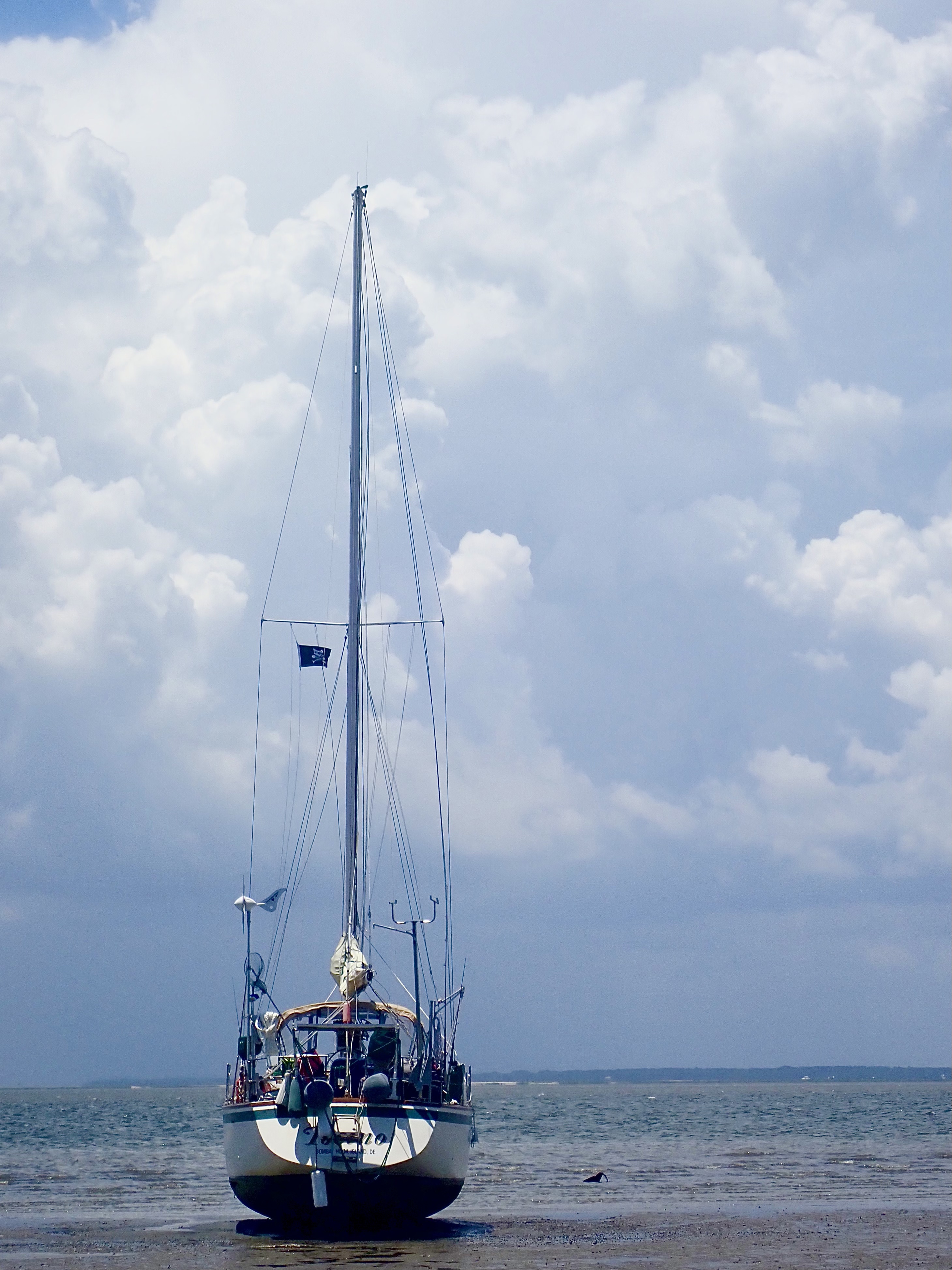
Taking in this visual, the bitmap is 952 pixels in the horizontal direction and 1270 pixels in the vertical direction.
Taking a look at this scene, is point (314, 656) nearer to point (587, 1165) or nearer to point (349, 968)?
point (349, 968)

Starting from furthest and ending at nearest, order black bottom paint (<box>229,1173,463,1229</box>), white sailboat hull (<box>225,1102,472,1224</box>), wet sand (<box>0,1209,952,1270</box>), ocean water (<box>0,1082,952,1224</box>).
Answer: ocean water (<box>0,1082,952,1224</box>), black bottom paint (<box>229,1173,463,1229</box>), white sailboat hull (<box>225,1102,472,1224</box>), wet sand (<box>0,1209,952,1270</box>)

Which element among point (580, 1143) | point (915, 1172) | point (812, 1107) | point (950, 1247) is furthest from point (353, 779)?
point (812, 1107)

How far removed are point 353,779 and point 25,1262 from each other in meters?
12.7

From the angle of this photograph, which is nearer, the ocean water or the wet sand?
the wet sand

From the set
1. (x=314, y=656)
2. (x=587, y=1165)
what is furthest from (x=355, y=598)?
(x=587, y=1165)

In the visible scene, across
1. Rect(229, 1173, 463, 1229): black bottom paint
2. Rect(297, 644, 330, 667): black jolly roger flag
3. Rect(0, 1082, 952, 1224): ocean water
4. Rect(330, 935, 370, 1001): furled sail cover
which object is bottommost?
Rect(0, 1082, 952, 1224): ocean water

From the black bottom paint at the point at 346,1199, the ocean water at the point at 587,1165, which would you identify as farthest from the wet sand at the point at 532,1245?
the ocean water at the point at 587,1165

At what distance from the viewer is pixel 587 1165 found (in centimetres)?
5728

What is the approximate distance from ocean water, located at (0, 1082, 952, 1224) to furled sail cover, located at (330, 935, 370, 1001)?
6.68 m

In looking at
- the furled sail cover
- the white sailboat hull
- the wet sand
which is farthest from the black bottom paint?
the furled sail cover

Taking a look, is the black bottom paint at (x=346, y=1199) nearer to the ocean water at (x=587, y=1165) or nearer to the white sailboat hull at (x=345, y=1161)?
the white sailboat hull at (x=345, y=1161)

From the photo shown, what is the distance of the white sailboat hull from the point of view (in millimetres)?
28438

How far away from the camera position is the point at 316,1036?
32406mm

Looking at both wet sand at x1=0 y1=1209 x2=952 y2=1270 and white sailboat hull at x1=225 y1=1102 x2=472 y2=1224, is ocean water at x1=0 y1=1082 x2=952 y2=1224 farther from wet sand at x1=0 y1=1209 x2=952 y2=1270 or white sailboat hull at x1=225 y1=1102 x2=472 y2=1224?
white sailboat hull at x1=225 y1=1102 x2=472 y2=1224
